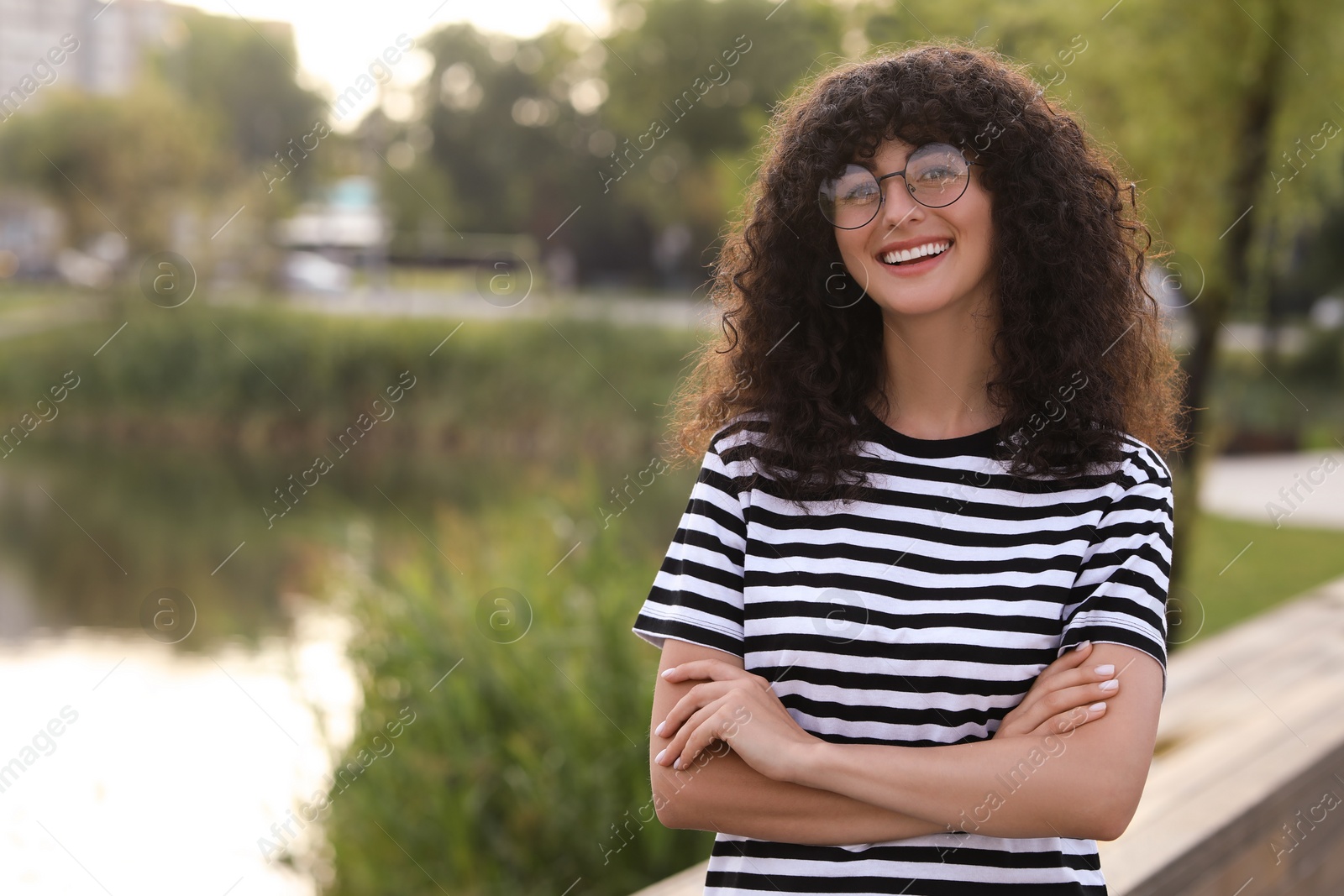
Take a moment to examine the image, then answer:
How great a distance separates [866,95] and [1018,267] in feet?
0.85

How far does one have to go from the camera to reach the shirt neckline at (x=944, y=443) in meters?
1.34

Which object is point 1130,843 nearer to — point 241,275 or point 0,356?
point 0,356

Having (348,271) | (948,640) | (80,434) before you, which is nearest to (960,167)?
(948,640)

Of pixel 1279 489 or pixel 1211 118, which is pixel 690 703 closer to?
pixel 1211 118

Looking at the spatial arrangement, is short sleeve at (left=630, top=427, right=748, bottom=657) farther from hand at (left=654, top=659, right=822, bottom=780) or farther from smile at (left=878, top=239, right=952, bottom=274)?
smile at (left=878, top=239, right=952, bottom=274)

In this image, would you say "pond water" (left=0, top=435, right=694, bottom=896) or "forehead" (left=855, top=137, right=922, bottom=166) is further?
"pond water" (left=0, top=435, right=694, bottom=896)

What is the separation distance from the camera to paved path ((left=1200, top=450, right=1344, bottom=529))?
7.72 metres

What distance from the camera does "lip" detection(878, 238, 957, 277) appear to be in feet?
4.41

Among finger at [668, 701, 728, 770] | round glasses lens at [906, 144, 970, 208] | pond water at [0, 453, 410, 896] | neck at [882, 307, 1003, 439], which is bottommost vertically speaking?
finger at [668, 701, 728, 770]

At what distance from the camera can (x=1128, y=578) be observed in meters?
1.24

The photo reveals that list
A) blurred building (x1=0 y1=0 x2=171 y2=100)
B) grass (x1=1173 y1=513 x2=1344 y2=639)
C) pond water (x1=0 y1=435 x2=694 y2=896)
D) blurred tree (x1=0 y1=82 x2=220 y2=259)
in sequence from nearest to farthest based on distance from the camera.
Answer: pond water (x1=0 y1=435 x2=694 y2=896) → grass (x1=1173 y1=513 x2=1344 y2=639) → blurred tree (x1=0 y1=82 x2=220 y2=259) → blurred building (x1=0 y1=0 x2=171 y2=100)

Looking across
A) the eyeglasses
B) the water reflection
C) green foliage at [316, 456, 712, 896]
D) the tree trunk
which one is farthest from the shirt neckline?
the tree trunk

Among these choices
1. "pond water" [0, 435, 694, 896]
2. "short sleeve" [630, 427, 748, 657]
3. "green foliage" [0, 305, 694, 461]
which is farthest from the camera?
"green foliage" [0, 305, 694, 461]

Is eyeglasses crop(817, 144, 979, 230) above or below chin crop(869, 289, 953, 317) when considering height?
above
